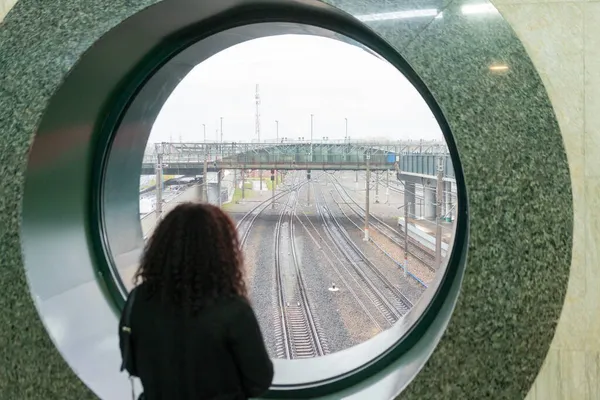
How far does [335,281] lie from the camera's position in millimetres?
2797

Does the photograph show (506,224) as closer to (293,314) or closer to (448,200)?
(448,200)

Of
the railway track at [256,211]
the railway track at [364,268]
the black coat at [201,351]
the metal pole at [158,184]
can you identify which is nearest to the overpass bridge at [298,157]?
the metal pole at [158,184]

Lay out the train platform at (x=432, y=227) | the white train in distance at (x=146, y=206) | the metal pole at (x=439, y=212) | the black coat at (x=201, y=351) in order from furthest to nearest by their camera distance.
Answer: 1. the white train in distance at (x=146, y=206)
2. the metal pole at (x=439, y=212)
3. the train platform at (x=432, y=227)
4. the black coat at (x=201, y=351)

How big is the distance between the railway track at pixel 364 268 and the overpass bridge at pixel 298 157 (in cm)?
22

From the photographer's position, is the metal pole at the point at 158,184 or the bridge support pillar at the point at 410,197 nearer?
the bridge support pillar at the point at 410,197

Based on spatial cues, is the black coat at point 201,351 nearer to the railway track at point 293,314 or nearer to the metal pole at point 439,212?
the metal pole at point 439,212

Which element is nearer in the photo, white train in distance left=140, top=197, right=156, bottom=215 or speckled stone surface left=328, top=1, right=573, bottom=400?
speckled stone surface left=328, top=1, right=573, bottom=400

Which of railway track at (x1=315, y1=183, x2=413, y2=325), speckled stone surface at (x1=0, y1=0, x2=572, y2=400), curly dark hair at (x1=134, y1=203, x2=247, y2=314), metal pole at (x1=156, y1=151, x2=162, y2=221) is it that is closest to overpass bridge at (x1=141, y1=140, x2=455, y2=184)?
metal pole at (x1=156, y1=151, x2=162, y2=221)

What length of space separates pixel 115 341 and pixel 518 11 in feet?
6.41

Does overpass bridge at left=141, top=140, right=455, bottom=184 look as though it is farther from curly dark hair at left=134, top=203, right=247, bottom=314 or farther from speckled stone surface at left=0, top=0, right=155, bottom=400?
curly dark hair at left=134, top=203, right=247, bottom=314

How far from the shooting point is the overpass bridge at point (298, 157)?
2.40m

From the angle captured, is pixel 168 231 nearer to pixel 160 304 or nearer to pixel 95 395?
pixel 160 304

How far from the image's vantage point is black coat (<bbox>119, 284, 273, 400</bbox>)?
4.03 ft

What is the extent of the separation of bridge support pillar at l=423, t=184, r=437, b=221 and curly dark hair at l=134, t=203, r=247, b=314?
4.02 ft
